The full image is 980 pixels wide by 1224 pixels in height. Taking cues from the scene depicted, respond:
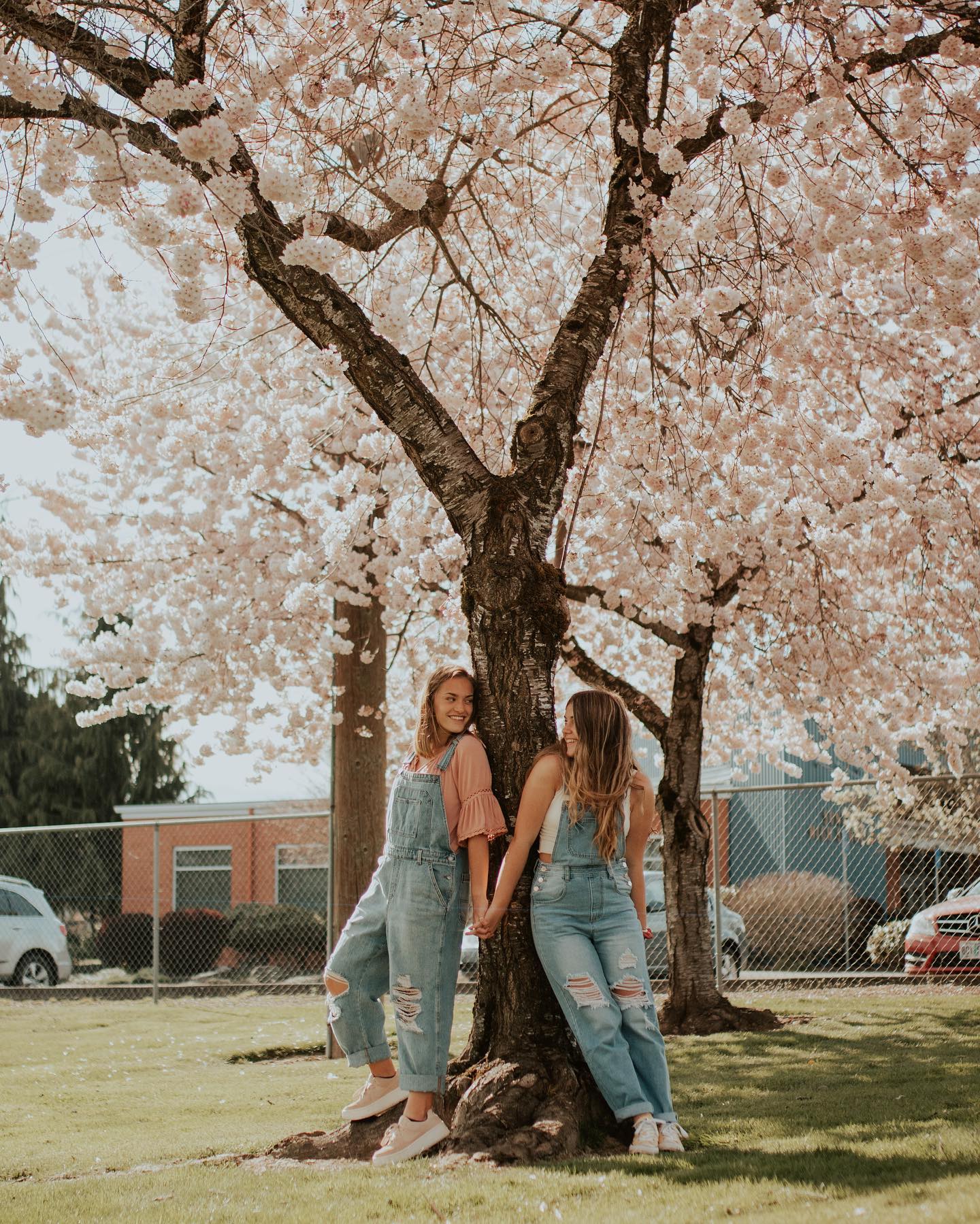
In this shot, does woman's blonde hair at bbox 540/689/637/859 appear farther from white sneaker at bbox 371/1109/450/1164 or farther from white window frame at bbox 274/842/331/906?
white window frame at bbox 274/842/331/906

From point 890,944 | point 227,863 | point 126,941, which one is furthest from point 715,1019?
point 227,863

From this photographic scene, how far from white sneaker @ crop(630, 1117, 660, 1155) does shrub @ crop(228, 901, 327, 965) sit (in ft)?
41.6

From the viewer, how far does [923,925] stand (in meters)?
10.3

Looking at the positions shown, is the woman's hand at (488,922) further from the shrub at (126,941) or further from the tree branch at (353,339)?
the shrub at (126,941)

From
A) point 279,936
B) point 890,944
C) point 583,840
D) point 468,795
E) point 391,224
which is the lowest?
point 279,936

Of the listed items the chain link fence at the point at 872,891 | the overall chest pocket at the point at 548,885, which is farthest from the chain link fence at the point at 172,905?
the chain link fence at the point at 872,891

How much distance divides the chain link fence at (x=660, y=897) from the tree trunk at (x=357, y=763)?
49 cm

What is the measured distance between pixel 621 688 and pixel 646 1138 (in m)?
5.22

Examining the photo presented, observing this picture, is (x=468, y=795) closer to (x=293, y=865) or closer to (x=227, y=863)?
(x=293, y=865)

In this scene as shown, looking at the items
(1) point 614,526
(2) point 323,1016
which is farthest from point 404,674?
(1) point 614,526

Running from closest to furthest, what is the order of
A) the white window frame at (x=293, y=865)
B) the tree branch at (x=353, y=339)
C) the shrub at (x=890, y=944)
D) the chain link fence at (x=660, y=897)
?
the tree branch at (x=353, y=339) < the chain link fence at (x=660, y=897) < the shrub at (x=890, y=944) < the white window frame at (x=293, y=865)

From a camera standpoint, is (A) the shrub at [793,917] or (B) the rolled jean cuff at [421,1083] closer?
(B) the rolled jean cuff at [421,1083]

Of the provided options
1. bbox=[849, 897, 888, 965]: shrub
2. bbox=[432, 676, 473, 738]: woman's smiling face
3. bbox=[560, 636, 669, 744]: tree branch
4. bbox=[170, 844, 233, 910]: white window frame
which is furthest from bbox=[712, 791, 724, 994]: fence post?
bbox=[170, 844, 233, 910]: white window frame

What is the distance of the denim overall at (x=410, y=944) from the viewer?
4375 millimetres
